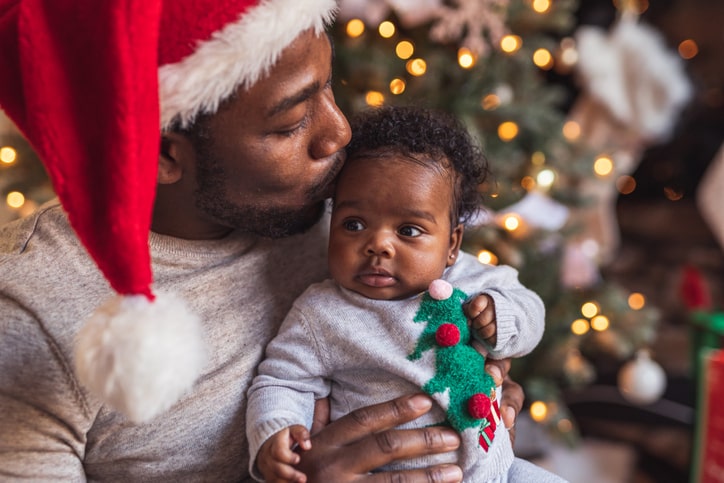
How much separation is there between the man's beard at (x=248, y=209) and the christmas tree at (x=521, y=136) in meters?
0.76

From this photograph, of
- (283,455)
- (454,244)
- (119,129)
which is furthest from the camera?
(454,244)

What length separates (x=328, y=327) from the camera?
1031 mm

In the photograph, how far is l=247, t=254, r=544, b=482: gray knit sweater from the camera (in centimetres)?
99

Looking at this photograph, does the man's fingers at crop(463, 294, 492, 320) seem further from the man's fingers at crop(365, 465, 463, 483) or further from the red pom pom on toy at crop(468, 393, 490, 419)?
the man's fingers at crop(365, 465, 463, 483)

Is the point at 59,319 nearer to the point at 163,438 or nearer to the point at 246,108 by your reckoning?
the point at 163,438

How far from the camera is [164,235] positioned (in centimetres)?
106

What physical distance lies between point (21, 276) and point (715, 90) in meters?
2.74

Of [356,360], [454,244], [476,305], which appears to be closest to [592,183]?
[454,244]

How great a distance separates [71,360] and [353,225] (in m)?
0.47

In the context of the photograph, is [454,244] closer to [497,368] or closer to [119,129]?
[497,368]

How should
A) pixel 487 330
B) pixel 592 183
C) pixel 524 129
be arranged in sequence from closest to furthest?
1. pixel 487 330
2. pixel 524 129
3. pixel 592 183

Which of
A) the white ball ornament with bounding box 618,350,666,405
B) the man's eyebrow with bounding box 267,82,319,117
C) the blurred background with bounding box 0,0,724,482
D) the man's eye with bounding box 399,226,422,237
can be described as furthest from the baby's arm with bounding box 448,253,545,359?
the white ball ornament with bounding box 618,350,666,405

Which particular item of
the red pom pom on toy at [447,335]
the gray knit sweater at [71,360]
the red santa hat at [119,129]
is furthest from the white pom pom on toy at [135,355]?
the red pom pom on toy at [447,335]

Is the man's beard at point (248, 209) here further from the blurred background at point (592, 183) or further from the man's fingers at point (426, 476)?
the blurred background at point (592, 183)
